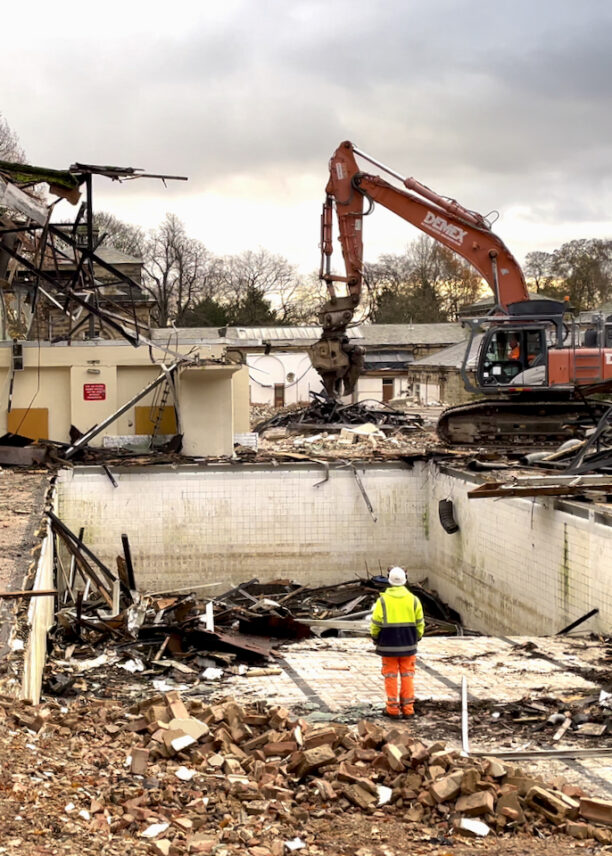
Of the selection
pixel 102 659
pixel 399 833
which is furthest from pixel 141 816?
pixel 102 659

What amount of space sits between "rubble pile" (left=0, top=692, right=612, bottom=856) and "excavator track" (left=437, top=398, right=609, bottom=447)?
1699 cm

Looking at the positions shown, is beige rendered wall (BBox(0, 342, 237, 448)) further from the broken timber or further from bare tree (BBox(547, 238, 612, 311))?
bare tree (BBox(547, 238, 612, 311))

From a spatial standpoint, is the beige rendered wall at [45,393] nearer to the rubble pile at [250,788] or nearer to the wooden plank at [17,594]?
the wooden plank at [17,594]

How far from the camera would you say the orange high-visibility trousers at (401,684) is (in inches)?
329

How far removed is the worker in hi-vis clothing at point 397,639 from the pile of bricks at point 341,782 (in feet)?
4.23

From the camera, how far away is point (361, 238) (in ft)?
81.7

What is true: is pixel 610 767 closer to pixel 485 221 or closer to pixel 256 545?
pixel 256 545

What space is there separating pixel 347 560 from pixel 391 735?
1286 cm

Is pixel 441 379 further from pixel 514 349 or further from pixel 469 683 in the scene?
pixel 469 683

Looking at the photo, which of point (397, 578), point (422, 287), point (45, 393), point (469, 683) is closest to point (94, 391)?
point (45, 393)

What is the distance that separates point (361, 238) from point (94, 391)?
742 cm

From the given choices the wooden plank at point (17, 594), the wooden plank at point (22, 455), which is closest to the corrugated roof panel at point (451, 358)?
the wooden plank at point (22, 455)

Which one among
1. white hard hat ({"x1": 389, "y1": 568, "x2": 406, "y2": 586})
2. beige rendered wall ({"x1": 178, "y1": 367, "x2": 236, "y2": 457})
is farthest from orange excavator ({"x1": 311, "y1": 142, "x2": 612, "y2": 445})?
white hard hat ({"x1": 389, "y1": 568, "x2": 406, "y2": 586})

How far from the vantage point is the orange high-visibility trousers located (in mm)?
8359
